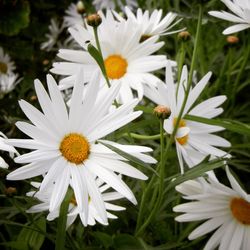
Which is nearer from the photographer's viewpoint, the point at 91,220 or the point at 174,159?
the point at 91,220

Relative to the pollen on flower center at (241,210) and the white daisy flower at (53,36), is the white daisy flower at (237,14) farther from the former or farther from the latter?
the white daisy flower at (53,36)

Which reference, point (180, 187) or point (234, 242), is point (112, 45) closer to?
point (180, 187)

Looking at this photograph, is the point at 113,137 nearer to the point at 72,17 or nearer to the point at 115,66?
the point at 115,66

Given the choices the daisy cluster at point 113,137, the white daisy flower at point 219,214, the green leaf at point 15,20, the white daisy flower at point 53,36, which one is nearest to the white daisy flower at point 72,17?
the white daisy flower at point 53,36

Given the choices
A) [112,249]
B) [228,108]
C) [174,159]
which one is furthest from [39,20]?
[112,249]

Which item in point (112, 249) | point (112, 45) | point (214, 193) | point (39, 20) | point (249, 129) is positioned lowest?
point (112, 249)

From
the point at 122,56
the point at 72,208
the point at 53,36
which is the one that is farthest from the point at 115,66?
the point at 53,36

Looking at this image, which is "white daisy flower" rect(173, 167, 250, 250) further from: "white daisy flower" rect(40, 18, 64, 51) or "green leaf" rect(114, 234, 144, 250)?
"white daisy flower" rect(40, 18, 64, 51)
